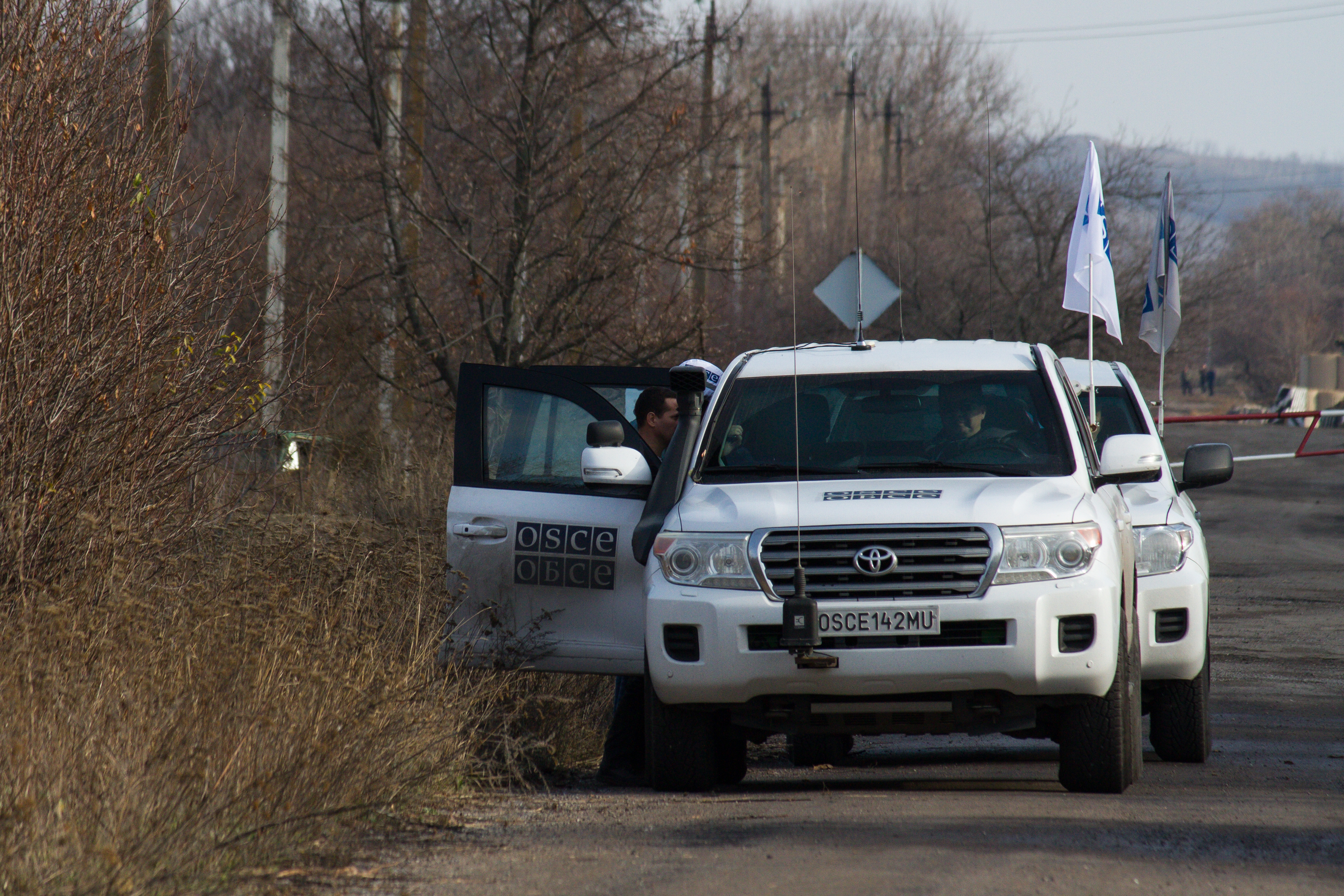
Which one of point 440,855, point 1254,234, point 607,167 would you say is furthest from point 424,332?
point 1254,234

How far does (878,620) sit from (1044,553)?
0.70 m

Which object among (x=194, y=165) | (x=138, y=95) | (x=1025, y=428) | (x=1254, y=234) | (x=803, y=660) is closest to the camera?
(x=803, y=660)

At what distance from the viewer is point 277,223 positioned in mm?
9156

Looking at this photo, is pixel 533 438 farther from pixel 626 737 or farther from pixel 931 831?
pixel 931 831

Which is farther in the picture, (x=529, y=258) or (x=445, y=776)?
(x=529, y=258)

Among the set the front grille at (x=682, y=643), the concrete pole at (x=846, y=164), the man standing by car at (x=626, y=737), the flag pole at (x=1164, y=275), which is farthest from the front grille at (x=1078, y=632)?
the concrete pole at (x=846, y=164)

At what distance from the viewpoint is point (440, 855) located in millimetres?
→ 5465

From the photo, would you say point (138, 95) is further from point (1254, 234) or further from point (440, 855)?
point (1254, 234)

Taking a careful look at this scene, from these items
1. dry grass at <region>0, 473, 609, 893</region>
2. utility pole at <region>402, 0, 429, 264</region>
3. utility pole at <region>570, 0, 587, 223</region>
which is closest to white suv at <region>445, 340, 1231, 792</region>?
dry grass at <region>0, 473, 609, 893</region>

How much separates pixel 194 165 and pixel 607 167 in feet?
24.3

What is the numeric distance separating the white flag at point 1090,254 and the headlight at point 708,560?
5.42 meters

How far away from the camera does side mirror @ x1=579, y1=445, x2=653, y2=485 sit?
23.1 feet

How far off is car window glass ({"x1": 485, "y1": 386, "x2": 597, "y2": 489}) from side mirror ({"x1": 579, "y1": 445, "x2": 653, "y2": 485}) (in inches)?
25.9

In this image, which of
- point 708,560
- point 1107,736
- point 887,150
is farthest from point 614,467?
point 887,150
